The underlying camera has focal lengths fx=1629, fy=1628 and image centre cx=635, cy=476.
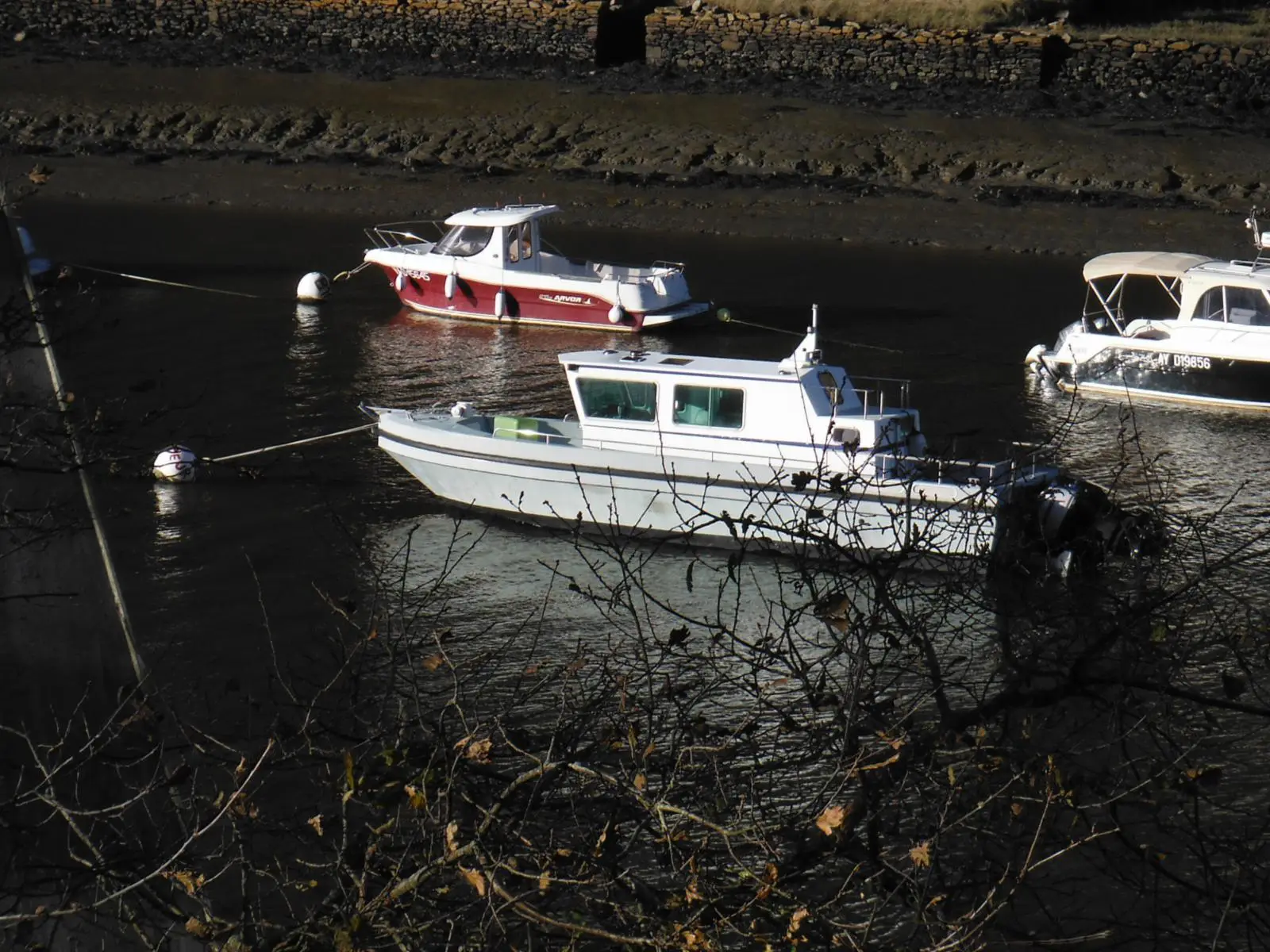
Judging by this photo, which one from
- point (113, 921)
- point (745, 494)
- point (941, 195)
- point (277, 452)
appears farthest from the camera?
point (941, 195)

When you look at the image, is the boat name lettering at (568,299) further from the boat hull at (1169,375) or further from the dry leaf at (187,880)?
the dry leaf at (187,880)

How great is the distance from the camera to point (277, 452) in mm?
20906

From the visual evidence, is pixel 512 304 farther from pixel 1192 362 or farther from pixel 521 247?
pixel 1192 362

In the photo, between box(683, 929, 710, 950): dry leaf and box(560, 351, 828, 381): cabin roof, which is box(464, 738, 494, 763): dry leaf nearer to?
box(683, 929, 710, 950): dry leaf

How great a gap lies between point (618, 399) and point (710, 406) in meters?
1.09

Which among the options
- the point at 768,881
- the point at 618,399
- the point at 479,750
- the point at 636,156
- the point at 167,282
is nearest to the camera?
the point at 768,881

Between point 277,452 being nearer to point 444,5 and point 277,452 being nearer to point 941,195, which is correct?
point 941,195

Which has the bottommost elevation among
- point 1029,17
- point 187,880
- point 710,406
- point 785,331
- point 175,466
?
point 785,331

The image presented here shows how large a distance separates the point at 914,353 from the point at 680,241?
10537mm

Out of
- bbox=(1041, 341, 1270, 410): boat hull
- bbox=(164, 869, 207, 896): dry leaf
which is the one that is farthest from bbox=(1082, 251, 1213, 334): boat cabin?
bbox=(164, 869, 207, 896): dry leaf

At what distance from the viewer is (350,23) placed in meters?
48.7

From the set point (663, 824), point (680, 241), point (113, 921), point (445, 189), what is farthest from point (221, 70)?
point (663, 824)

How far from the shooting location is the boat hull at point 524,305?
29.7 m

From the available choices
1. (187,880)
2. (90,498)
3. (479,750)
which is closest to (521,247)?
(90,498)
